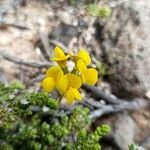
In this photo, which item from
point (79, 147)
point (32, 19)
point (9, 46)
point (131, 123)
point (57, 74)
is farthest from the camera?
point (32, 19)

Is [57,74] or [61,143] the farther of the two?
[61,143]

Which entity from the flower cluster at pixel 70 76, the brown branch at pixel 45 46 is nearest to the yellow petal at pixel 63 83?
the flower cluster at pixel 70 76

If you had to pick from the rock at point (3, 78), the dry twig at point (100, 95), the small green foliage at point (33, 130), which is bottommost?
the dry twig at point (100, 95)

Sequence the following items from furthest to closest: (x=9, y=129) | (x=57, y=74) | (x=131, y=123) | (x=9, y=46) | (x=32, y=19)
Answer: (x=32, y=19) → (x=9, y=46) → (x=131, y=123) → (x=9, y=129) → (x=57, y=74)

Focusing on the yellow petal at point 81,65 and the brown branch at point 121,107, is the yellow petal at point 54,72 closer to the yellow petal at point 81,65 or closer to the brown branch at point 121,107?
the yellow petal at point 81,65

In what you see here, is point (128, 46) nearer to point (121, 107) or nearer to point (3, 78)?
point (121, 107)

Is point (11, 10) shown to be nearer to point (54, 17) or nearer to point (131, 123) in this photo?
point (54, 17)

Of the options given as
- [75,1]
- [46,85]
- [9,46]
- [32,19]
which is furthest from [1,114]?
[75,1]
